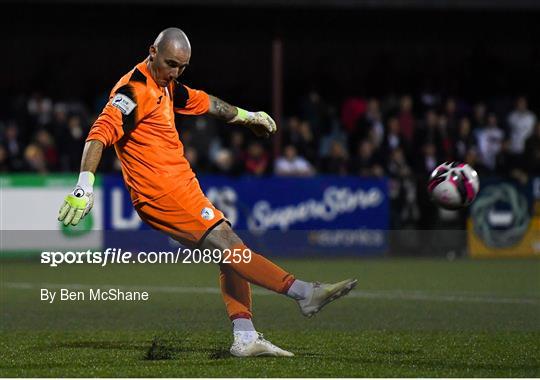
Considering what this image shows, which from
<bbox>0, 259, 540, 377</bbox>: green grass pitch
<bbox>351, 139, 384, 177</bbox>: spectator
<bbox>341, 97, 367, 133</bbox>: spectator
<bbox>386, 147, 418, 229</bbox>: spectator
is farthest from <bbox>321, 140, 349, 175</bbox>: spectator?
<bbox>0, 259, 540, 377</bbox>: green grass pitch

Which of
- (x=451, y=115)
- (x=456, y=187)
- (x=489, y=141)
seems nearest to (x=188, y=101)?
(x=456, y=187)

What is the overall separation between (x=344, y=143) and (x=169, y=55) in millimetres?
14780

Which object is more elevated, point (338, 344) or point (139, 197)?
point (139, 197)

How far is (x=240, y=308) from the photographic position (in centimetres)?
899

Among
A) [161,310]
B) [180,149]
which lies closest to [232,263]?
[180,149]

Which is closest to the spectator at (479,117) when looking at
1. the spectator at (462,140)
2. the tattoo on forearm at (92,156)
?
the spectator at (462,140)

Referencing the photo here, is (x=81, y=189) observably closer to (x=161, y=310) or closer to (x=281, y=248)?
(x=161, y=310)

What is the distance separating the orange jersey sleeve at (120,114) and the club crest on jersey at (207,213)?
30.7 inches

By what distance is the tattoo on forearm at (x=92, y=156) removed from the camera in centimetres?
830

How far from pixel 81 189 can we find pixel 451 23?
73.5 feet

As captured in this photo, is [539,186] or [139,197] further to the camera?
[539,186]

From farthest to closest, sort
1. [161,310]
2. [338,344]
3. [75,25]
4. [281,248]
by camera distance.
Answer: [75,25]
[281,248]
[161,310]
[338,344]

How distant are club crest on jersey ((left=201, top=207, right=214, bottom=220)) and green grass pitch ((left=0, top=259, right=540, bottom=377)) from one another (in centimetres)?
98

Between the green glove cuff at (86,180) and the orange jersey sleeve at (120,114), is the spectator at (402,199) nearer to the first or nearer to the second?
the orange jersey sleeve at (120,114)
